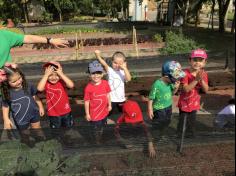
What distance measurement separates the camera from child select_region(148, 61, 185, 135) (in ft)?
15.8

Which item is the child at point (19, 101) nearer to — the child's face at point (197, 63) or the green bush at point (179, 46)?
the child's face at point (197, 63)

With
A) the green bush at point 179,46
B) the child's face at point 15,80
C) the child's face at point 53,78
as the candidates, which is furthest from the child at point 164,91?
the green bush at point 179,46

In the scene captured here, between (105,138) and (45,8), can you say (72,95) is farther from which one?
(45,8)

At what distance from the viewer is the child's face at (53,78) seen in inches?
195

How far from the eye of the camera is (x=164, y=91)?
504 centimetres

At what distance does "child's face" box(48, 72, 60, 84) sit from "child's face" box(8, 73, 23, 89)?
0.40m

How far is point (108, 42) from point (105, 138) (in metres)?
17.0

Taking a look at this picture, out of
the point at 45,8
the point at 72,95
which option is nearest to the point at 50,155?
the point at 72,95

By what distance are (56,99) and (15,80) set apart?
62cm

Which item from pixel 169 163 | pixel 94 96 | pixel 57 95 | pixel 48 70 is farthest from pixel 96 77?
pixel 169 163

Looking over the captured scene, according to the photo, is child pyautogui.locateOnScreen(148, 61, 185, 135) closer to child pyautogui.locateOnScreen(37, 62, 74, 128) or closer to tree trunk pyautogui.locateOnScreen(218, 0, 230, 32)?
child pyautogui.locateOnScreen(37, 62, 74, 128)

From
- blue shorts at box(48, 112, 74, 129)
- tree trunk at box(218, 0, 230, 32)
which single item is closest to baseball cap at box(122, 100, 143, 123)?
blue shorts at box(48, 112, 74, 129)

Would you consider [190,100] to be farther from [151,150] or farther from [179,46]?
[179,46]

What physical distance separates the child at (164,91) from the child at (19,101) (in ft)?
4.41
